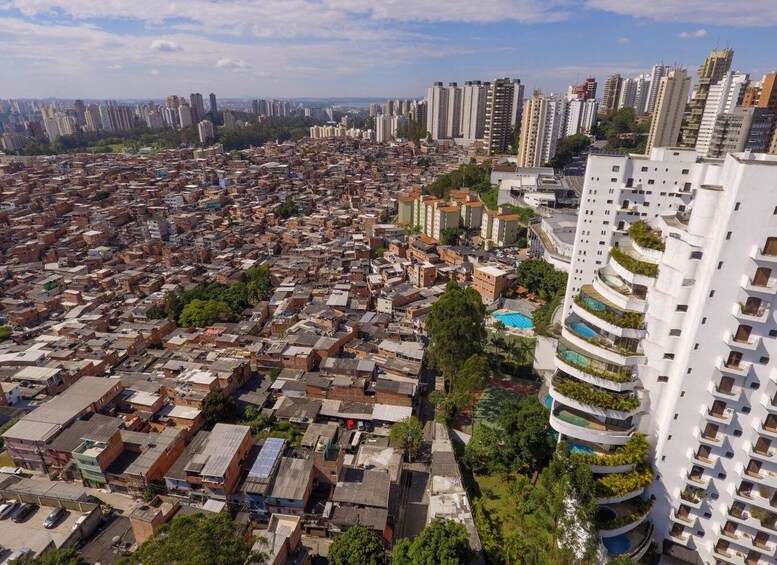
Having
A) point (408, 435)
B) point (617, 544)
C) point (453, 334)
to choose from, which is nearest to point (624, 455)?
point (617, 544)

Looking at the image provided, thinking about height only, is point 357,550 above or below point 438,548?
below

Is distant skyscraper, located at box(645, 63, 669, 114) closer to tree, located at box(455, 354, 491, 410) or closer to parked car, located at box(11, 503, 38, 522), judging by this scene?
tree, located at box(455, 354, 491, 410)

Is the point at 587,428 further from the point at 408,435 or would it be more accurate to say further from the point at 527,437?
the point at 408,435

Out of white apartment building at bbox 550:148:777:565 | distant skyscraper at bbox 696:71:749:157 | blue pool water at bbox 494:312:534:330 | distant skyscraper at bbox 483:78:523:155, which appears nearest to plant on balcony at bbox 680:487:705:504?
white apartment building at bbox 550:148:777:565

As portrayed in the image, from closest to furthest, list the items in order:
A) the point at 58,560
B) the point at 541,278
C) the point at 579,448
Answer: the point at 58,560, the point at 579,448, the point at 541,278

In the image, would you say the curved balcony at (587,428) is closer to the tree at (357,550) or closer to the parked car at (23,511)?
the tree at (357,550)

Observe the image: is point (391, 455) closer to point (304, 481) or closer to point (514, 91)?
point (304, 481)

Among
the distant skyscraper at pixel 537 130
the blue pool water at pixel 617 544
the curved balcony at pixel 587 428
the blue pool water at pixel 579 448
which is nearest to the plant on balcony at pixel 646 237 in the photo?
the curved balcony at pixel 587 428
